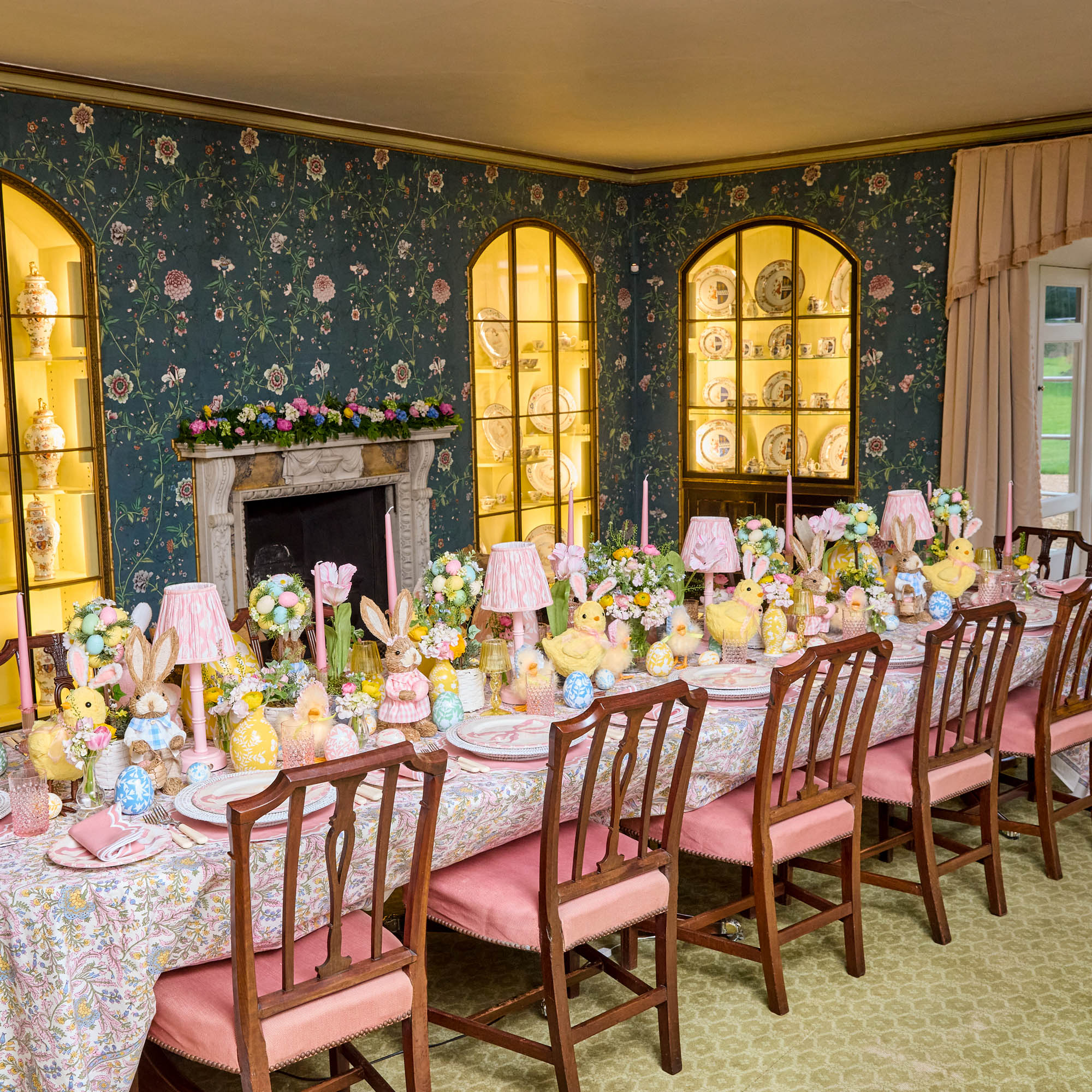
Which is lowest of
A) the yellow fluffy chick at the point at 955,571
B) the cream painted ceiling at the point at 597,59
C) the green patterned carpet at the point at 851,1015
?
the green patterned carpet at the point at 851,1015

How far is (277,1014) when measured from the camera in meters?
2.06

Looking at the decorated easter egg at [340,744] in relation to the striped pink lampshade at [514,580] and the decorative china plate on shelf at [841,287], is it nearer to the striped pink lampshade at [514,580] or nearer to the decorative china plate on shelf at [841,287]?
the striped pink lampshade at [514,580]

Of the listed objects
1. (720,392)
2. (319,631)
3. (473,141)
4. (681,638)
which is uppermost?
(473,141)

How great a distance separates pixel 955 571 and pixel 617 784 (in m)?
2.08

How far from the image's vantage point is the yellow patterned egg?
256 cm

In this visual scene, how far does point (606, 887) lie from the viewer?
2.54 metres

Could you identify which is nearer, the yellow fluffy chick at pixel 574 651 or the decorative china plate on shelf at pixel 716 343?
the yellow fluffy chick at pixel 574 651

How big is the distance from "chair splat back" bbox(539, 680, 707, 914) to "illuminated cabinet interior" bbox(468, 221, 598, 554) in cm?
434

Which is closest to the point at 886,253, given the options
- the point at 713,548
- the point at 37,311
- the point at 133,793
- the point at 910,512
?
the point at 910,512

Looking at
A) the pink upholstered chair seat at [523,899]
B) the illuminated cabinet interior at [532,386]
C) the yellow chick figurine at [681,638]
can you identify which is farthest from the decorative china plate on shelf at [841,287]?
the pink upholstered chair seat at [523,899]

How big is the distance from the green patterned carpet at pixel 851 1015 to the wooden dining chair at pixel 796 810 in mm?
126

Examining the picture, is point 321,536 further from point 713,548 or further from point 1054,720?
point 1054,720

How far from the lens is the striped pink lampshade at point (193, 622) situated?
8.25ft

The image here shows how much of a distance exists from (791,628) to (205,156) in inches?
134
